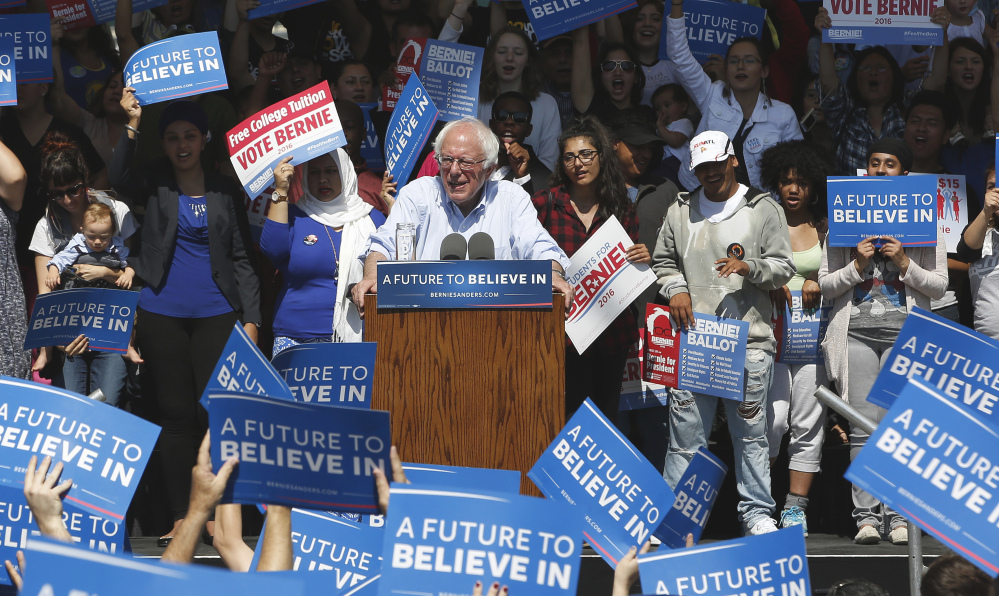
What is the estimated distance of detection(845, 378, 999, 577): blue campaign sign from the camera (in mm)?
2887

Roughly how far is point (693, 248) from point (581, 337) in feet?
2.38

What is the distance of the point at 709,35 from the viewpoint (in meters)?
7.31

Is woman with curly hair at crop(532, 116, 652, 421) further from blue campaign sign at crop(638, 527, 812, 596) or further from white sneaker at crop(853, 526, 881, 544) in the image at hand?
blue campaign sign at crop(638, 527, 812, 596)

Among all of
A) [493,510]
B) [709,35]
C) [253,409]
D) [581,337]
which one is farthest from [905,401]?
[709,35]

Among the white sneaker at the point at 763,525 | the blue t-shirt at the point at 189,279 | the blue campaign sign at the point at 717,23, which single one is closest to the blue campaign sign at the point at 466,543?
the white sneaker at the point at 763,525

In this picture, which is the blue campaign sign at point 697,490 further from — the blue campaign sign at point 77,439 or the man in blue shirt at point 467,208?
the blue campaign sign at point 77,439

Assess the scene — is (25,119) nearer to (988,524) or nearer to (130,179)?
(130,179)

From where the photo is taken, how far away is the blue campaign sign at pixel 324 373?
386 cm

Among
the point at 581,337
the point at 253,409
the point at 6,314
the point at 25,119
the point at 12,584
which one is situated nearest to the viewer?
the point at 253,409

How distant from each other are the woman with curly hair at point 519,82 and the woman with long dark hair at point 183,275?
1.66m

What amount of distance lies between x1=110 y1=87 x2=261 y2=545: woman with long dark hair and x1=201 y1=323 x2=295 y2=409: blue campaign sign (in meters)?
2.34

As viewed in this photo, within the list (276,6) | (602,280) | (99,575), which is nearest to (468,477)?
(99,575)

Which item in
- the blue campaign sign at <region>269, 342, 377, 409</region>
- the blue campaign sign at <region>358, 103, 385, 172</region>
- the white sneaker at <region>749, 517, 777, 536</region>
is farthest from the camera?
the blue campaign sign at <region>358, 103, 385, 172</region>

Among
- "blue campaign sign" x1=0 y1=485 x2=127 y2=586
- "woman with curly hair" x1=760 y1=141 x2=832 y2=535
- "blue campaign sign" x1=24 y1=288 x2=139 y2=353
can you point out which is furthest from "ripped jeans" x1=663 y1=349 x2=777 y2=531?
"blue campaign sign" x1=0 y1=485 x2=127 y2=586
